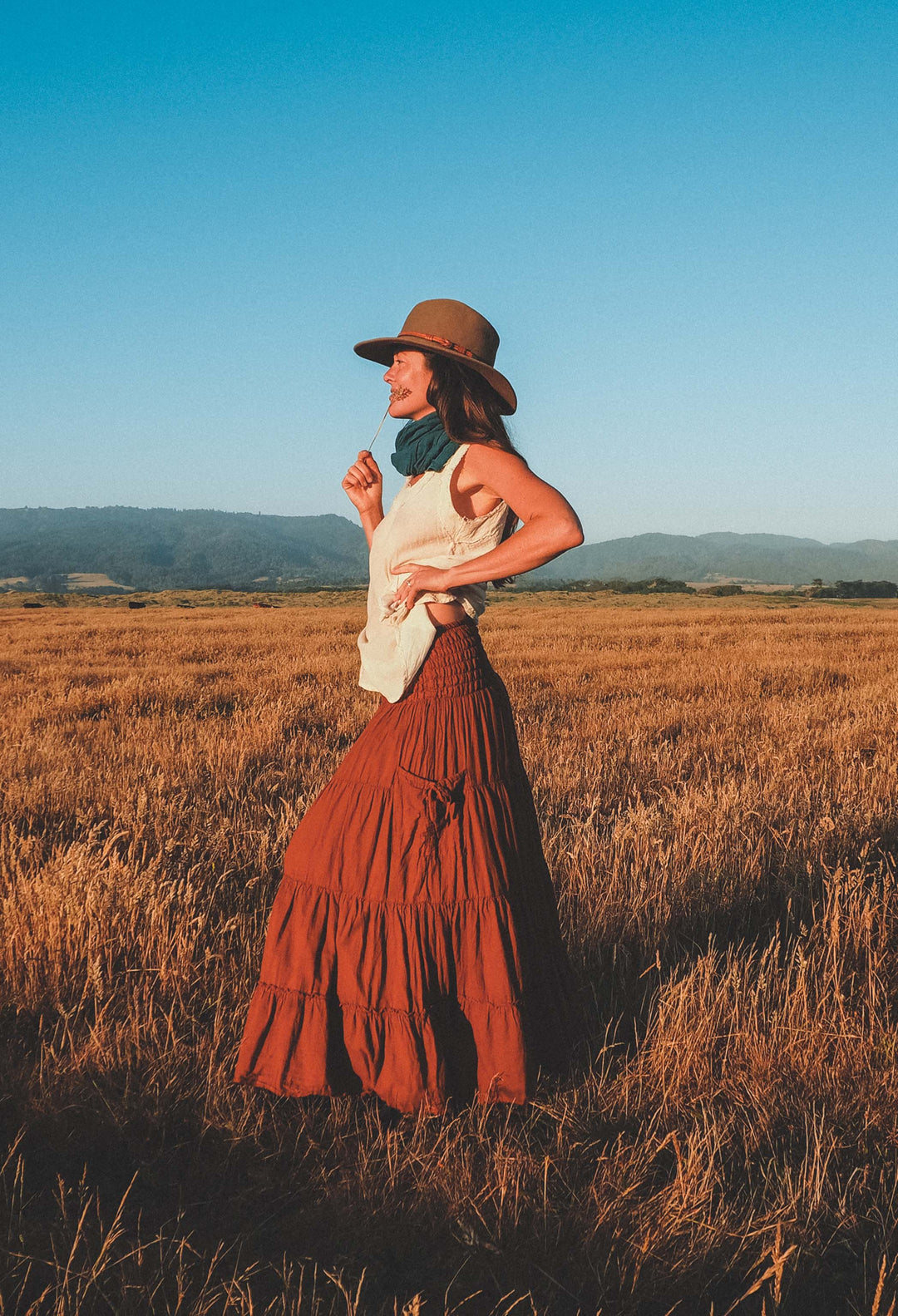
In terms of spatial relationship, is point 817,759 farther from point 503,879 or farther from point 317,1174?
point 317,1174

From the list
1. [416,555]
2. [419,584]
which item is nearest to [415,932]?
[419,584]

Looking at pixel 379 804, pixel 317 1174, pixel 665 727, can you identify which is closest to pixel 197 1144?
pixel 317 1174

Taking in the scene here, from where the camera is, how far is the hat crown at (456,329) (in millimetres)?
2504

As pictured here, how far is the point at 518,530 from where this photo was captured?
2.42 m

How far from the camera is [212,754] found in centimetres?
707

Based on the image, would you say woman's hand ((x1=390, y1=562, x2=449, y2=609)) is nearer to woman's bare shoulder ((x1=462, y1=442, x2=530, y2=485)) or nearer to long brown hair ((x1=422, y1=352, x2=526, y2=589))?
long brown hair ((x1=422, y1=352, x2=526, y2=589))

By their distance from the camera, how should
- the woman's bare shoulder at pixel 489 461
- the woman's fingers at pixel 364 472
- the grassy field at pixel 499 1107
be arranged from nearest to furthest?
the grassy field at pixel 499 1107 < the woman's bare shoulder at pixel 489 461 < the woman's fingers at pixel 364 472

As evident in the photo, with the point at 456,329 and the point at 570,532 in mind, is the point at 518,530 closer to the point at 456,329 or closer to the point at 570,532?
the point at 570,532

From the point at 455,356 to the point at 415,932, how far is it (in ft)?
5.54

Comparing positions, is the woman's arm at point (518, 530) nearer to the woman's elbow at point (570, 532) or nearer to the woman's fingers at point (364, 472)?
the woman's elbow at point (570, 532)

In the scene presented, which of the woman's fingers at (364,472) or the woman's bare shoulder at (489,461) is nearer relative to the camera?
the woman's bare shoulder at (489,461)

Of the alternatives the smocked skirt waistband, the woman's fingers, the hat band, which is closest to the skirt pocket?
the smocked skirt waistband

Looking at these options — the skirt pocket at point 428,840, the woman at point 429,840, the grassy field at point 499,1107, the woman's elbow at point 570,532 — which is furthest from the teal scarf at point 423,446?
the grassy field at point 499,1107

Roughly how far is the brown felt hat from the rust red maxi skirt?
30.8 inches
